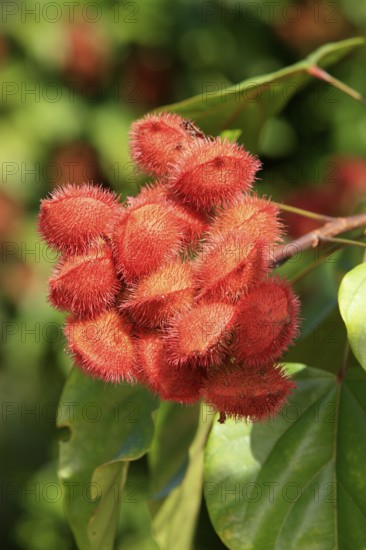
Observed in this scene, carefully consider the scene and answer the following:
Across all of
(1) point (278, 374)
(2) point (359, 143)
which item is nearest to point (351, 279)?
(1) point (278, 374)

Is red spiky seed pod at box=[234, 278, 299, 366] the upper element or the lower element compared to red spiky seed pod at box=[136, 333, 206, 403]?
upper

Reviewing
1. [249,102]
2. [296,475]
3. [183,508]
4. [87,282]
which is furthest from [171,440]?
[87,282]

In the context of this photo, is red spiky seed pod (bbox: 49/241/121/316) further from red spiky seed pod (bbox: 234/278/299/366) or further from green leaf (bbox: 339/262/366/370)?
green leaf (bbox: 339/262/366/370)

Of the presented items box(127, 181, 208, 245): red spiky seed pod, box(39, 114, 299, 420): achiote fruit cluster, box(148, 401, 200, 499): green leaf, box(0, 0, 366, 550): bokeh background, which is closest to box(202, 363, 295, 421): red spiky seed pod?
box(39, 114, 299, 420): achiote fruit cluster

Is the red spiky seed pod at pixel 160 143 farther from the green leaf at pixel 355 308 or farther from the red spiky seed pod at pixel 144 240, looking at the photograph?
the green leaf at pixel 355 308

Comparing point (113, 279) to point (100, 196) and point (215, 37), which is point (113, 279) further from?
point (215, 37)

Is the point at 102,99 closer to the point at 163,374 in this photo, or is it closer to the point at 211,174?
the point at 211,174
